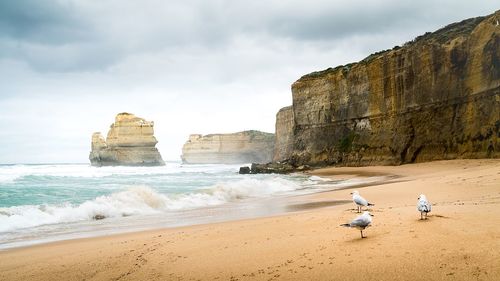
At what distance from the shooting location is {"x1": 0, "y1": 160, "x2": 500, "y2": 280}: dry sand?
4047mm

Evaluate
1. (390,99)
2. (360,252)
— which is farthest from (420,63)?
(360,252)

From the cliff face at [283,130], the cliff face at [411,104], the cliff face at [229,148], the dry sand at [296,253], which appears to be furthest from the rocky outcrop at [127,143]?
the dry sand at [296,253]

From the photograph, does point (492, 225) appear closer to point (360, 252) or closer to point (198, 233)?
point (360, 252)

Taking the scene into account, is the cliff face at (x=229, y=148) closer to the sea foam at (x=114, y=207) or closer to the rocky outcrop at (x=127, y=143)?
the rocky outcrop at (x=127, y=143)

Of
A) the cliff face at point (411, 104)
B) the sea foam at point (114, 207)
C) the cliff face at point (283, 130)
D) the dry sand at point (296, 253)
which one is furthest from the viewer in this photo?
the cliff face at point (283, 130)

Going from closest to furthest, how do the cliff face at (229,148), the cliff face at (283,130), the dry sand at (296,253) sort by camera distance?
the dry sand at (296,253) < the cliff face at (283,130) < the cliff face at (229,148)

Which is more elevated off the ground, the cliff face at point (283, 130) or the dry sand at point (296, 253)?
Answer: the cliff face at point (283, 130)

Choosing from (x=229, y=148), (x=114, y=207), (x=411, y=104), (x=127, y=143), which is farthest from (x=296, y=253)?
(x=229, y=148)

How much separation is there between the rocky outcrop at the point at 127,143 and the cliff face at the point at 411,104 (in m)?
46.7

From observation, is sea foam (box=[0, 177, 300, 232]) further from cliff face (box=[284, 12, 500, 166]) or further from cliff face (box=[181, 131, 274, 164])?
cliff face (box=[181, 131, 274, 164])

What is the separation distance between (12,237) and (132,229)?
2.76 metres

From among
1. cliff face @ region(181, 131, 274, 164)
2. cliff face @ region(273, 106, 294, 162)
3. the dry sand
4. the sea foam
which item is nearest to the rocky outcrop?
cliff face @ region(273, 106, 294, 162)

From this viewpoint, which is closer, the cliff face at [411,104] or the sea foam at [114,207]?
the sea foam at [114,207]

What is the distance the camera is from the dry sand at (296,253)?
4.05 metres
